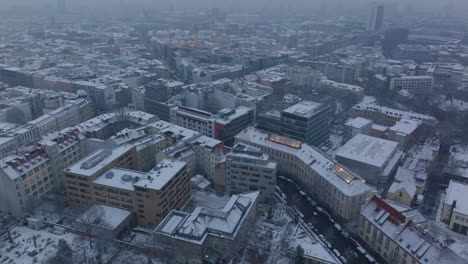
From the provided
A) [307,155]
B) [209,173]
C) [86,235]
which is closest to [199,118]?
[209,173]

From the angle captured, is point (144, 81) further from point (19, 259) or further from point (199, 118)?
point (19, 259)

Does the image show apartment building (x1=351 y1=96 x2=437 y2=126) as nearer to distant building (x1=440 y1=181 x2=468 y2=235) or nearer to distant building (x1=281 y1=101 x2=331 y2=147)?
distant building (x1=281 y1=101 x2=331 y2=147)

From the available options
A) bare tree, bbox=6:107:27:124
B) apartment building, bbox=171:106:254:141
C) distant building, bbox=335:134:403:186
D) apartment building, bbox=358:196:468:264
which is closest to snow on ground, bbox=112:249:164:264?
apartment building, bbox=358:196:468:264

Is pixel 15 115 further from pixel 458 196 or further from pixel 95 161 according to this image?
pixel 458 196

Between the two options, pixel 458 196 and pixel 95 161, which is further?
pixel 95 161

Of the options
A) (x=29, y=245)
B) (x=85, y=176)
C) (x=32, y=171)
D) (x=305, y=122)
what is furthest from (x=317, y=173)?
(x=32, y=171)

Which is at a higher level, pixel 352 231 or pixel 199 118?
pixel 199 118
